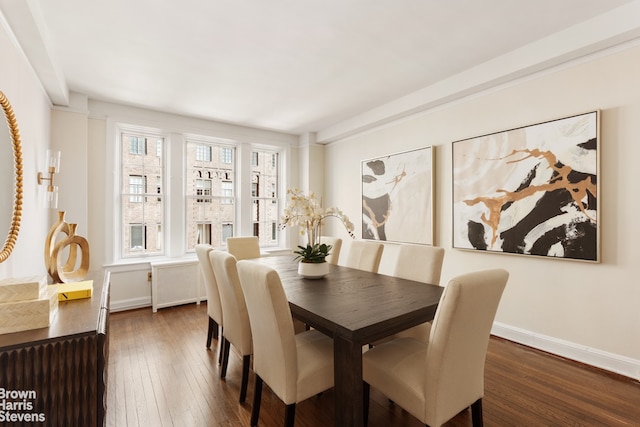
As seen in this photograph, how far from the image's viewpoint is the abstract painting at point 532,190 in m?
2.47

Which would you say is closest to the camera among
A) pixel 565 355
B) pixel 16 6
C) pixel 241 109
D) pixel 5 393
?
pixel 5 393

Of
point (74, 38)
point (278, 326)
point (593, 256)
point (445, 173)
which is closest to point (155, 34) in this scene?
point (74, 38)

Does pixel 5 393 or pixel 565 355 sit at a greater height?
pixel 5 393

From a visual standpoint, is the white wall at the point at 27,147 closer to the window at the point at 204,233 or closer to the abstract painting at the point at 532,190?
the window at the point at 204,233

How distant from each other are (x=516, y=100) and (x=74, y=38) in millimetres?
3970

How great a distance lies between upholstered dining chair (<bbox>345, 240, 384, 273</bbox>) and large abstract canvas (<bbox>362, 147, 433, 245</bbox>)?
3.59ft

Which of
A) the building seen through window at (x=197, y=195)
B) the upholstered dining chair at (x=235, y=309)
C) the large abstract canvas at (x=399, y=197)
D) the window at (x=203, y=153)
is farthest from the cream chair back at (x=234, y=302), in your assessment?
the window at (x=203, y=153)

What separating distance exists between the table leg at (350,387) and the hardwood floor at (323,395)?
557mm

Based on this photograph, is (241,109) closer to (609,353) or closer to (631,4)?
(631,4)

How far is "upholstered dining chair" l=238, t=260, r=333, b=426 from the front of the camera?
150cm

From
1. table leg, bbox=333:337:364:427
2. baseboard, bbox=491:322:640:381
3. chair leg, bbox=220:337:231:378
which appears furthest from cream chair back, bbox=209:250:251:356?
baseboard, bbox=491:322:640:381

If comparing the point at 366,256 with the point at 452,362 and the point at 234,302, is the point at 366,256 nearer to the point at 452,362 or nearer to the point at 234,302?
the point at 234,302

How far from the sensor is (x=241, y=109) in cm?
413

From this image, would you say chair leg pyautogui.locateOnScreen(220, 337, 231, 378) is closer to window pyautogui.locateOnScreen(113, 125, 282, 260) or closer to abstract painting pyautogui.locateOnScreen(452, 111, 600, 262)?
window pyautogui.locateOnScreen(113, 125, 282, 260)
